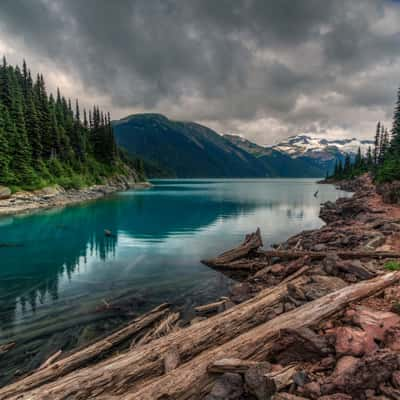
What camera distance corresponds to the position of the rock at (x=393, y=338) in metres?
4.83

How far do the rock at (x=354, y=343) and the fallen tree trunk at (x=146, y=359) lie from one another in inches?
101

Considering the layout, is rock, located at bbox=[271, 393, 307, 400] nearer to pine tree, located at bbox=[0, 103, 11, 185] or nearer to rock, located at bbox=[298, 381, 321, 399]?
rock, located at bbox=[298, 381, 321, 399]

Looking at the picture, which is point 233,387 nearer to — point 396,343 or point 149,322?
point 396,343

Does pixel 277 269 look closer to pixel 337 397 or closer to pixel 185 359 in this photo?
pixel 185 359

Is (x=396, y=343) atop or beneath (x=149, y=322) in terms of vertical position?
atop

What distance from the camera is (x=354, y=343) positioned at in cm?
512

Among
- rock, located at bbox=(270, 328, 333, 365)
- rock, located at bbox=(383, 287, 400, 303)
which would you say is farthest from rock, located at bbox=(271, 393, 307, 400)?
rock, located at bbox=(383, 287, 400, 303)

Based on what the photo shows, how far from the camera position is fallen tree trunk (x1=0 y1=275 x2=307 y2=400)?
17.0ft

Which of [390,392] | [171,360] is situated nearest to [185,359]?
[171,360]

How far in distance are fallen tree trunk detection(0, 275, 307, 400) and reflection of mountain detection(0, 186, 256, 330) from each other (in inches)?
218

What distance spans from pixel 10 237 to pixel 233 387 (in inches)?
1172

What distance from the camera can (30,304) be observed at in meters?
12.1

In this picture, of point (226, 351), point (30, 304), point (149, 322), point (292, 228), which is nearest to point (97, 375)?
point (226, 351)

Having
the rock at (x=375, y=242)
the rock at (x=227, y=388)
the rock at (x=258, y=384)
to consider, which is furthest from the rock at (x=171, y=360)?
the rock at (x=375, y=242)
